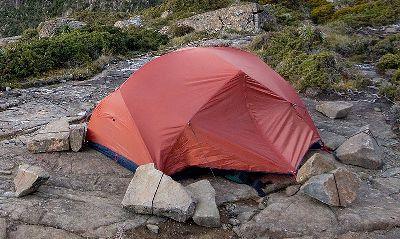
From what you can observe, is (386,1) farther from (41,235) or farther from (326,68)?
(41,235)

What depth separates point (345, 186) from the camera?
648 centimetres

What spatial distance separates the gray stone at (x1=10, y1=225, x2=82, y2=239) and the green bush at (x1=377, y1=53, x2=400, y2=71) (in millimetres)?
11966

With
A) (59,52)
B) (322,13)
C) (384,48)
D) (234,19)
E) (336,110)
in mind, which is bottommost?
(322,13)

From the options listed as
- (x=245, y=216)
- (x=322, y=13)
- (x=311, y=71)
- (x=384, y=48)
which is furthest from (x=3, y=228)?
(x=322, y=13)

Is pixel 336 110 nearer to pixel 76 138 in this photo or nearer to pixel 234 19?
pixel 76 138

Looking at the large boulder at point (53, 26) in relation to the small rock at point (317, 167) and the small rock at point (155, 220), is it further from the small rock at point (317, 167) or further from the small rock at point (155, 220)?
the small rock at point (317, 167)

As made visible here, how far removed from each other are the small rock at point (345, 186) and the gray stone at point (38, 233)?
12.1 feet

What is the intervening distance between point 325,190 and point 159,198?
237 cm

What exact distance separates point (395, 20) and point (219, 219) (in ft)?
A: 74.3

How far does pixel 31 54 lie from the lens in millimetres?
14516

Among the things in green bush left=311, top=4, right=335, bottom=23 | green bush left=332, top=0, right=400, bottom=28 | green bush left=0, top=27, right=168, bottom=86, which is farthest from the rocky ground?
green bush left=311, top=4, right=335, bottom=23

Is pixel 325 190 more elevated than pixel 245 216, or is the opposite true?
pixel 325 190

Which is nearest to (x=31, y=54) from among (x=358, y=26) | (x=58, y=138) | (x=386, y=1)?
(x=58, y=138)

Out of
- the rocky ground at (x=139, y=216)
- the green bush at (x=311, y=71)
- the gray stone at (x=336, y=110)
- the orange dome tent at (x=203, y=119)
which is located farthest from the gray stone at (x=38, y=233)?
the green bush at (x=311, y=71)
